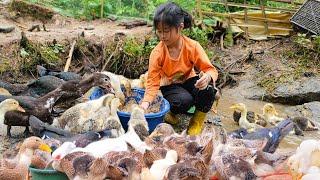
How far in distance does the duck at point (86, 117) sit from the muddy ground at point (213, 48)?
215 cm

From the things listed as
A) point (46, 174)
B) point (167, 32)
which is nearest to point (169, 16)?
point (167, 32)

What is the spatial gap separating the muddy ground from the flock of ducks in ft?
7.20

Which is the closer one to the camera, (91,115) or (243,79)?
(91,115)

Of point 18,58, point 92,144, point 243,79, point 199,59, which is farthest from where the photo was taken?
point 243,79

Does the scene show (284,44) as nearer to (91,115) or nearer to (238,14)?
(238,14)

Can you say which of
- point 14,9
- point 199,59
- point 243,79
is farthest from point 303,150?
point 14,9

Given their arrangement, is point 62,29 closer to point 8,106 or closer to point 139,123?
point 8,106

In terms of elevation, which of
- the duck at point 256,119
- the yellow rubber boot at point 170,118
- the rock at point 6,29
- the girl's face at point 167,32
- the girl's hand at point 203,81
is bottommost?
the duck at point 256,119

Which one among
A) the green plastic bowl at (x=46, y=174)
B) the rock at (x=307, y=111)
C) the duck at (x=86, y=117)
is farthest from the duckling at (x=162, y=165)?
the rock at (x=307, y=111)

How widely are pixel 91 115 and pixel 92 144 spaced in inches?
45.2

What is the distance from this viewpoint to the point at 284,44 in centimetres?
950

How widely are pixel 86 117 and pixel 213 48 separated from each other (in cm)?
465

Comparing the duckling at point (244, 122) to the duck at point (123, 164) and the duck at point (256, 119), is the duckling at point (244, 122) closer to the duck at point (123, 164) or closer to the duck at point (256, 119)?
the duck at point (256, 119)

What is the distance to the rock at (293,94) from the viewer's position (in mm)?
8023
